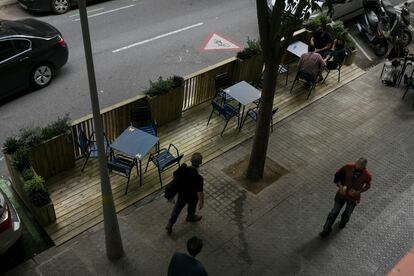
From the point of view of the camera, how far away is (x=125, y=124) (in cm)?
916

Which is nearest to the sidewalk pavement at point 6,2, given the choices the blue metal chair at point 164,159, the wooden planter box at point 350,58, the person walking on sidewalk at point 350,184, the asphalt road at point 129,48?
the asphalt road at point 129,48

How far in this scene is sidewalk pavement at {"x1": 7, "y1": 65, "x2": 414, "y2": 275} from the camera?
23.3ft

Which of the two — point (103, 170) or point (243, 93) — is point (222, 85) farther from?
point (103, 170)

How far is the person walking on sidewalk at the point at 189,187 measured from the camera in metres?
6.74

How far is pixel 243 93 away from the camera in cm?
984

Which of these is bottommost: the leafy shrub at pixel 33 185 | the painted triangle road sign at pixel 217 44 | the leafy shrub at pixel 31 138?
the painted triangle road sign at pixel 217 44

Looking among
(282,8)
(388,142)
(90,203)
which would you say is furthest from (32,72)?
(388,142)

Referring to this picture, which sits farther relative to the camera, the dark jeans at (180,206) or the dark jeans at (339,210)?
the dark jeans at (339,210)

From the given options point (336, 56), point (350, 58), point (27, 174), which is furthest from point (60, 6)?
point (350, 58)

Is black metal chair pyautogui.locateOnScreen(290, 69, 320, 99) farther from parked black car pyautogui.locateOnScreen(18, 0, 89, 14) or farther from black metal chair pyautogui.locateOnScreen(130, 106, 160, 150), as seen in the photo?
parked black car pyautogui.locateOnScreen(18, 0, 89, 14)

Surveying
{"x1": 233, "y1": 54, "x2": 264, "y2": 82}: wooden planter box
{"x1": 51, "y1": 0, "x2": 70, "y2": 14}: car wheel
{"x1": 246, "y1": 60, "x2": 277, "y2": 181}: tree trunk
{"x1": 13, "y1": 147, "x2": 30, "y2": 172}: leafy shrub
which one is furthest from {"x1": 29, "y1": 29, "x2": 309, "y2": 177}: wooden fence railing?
{"x1": 51, "y1": 0, "x2": 70, "y2": 14}: car wheel

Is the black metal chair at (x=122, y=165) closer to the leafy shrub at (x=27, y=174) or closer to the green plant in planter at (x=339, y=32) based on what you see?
the leafy shrub at (x=27, y=174)

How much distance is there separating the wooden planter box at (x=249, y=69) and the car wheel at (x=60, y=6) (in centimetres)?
659

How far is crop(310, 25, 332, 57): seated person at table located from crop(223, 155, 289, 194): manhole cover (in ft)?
13.2
